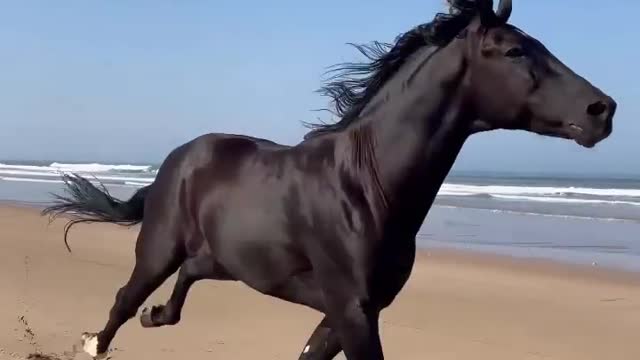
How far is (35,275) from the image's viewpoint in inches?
391

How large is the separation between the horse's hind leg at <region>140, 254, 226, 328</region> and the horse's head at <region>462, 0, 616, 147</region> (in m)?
1.71

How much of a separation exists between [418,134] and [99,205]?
2.72m

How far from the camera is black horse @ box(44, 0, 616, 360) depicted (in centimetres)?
315

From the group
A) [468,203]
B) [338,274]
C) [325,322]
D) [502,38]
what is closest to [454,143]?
[502,38]

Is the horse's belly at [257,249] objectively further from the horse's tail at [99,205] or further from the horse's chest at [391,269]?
the horse's tail at [99,205]

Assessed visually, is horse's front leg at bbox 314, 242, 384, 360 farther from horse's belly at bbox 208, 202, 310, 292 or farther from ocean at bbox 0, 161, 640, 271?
ocean at bbox 0, 161, 640, 271

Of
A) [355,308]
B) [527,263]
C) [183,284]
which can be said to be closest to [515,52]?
[355,308]

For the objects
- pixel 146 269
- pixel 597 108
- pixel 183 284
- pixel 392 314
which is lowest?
pixel 392 314

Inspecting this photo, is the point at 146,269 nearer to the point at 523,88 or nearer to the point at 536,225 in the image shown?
the point at 523,88

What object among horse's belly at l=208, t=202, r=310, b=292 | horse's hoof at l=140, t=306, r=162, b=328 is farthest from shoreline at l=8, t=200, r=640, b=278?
horse's belly at l=208, t=202, r=310, b=292

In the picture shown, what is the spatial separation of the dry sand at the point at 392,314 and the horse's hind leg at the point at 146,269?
5.25 feet

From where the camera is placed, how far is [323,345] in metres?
4.07

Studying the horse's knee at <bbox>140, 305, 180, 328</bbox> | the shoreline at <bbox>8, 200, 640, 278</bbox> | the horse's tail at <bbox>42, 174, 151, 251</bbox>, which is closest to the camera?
the horse's knee at <bbox>140, 305, 180, 328</bbox>

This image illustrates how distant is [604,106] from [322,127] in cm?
133
